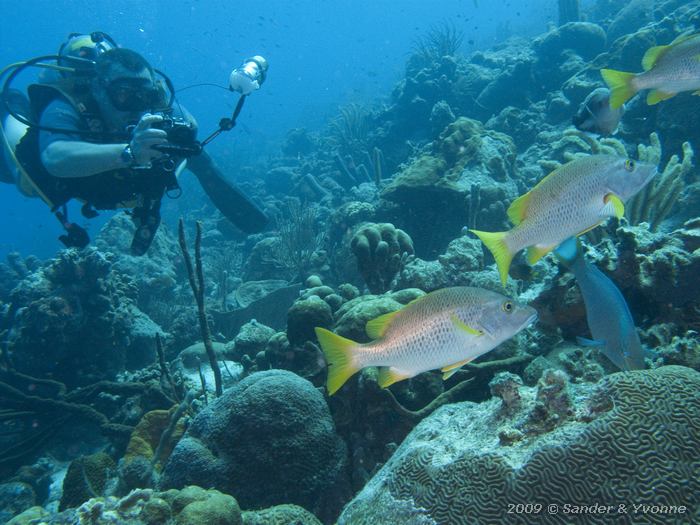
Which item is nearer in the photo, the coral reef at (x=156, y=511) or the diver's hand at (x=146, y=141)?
the coral reef at (x=156, y=511)

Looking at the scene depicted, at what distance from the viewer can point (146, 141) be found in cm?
452

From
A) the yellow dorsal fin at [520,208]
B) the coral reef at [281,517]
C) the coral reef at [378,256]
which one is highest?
the coral reef at [378,256]

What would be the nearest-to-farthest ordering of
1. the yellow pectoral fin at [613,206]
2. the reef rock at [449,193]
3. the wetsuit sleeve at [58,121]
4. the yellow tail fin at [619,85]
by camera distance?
the yellow pectoral fin at [613,206] < the yellow tail fin at [619,85] < the wetsuit sleeve at [58,121] < the reef rock at [449,193]

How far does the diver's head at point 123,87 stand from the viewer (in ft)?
16.8

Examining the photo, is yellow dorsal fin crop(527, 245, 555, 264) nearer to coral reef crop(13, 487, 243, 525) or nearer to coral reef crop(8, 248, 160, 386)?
coral reef crop(13, 487, 243, 525)

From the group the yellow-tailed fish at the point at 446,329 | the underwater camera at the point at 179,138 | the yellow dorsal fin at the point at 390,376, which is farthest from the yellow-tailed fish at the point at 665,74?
the underwater camera at the point at 179,138

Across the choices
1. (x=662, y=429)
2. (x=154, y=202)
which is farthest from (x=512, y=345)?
(x=154, y=202)

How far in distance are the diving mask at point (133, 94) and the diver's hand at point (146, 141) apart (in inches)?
35.1

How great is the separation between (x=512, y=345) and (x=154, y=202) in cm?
507

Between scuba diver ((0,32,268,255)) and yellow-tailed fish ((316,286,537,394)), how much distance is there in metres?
3.84

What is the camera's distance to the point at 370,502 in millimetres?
2207

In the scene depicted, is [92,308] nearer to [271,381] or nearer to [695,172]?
[271,381]

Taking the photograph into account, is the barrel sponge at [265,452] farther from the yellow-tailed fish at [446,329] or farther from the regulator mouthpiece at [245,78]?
the regulator mouthpiece at [245,78]

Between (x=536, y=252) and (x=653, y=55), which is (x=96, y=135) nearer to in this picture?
(x=536, y=252)
